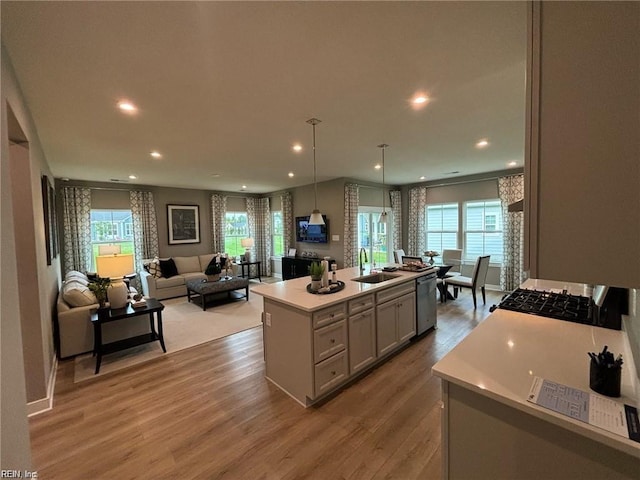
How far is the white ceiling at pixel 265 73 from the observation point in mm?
1395

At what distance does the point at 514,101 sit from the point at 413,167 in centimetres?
272

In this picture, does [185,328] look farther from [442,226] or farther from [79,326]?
[442,226]

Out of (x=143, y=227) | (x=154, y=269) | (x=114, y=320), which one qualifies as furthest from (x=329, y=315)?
(x=143, y=227)

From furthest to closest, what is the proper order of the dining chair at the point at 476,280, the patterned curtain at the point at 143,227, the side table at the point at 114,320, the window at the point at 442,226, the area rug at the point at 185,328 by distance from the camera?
the window at the point at 442,226
the patterned curtain at the point at 143,227
the dining chair at the point at 476,280
the area rug at the point at 185,328
the side table at the point at 114,320

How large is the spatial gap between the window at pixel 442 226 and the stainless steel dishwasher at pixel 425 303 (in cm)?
332

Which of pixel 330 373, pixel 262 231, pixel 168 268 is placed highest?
pixel 262 231

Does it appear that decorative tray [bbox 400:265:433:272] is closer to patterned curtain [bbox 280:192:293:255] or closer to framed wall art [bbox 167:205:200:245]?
patterned curtain [bbox 280:192:293:255]

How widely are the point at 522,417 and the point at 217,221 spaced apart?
25.3 feet

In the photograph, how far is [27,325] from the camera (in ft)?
7.45

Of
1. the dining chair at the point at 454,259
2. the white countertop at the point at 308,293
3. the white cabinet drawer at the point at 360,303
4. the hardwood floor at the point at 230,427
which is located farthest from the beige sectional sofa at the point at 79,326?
the dining chair at the point at 454,259

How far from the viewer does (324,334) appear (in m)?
2.33

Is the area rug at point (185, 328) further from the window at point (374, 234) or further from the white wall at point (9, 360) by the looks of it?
the window at point (374, 234)

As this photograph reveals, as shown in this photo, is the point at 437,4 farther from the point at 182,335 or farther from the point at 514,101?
the point at 182,335

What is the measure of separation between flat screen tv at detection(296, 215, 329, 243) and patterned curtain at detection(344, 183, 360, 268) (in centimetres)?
63
